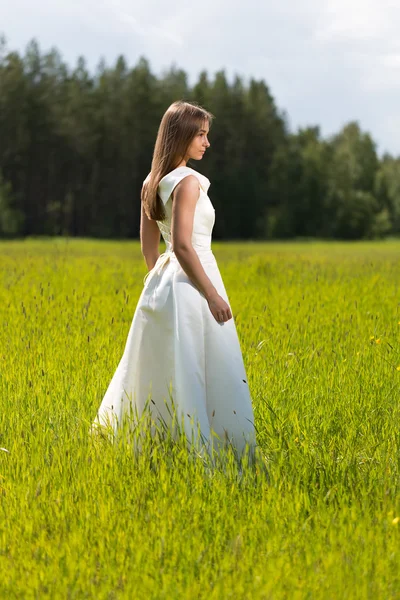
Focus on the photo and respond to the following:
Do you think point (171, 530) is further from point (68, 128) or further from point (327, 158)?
point (327, 158)

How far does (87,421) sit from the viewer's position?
466 centimetres

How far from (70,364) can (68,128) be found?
67.8 m

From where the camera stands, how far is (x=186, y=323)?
428 cm

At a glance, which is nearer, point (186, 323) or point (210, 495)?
point (210, 495)

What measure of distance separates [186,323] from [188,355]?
175 mm

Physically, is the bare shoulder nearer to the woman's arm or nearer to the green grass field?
the woman's arm

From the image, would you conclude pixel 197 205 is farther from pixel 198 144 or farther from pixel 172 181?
pixel 198 144

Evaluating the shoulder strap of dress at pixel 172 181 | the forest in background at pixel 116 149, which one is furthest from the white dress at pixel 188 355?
the forest in background at pixel 116 149

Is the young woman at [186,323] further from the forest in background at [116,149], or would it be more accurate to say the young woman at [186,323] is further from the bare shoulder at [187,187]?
the forest in background at [116,149]

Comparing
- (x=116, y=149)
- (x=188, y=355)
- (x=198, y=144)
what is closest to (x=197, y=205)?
(x=198, y=144)

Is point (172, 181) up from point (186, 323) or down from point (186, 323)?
up

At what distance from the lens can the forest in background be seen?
234 ft

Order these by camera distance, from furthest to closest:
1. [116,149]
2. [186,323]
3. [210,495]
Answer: [116,149] < [186,323] < [210,495]

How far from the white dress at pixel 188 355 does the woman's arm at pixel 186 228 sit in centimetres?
7
